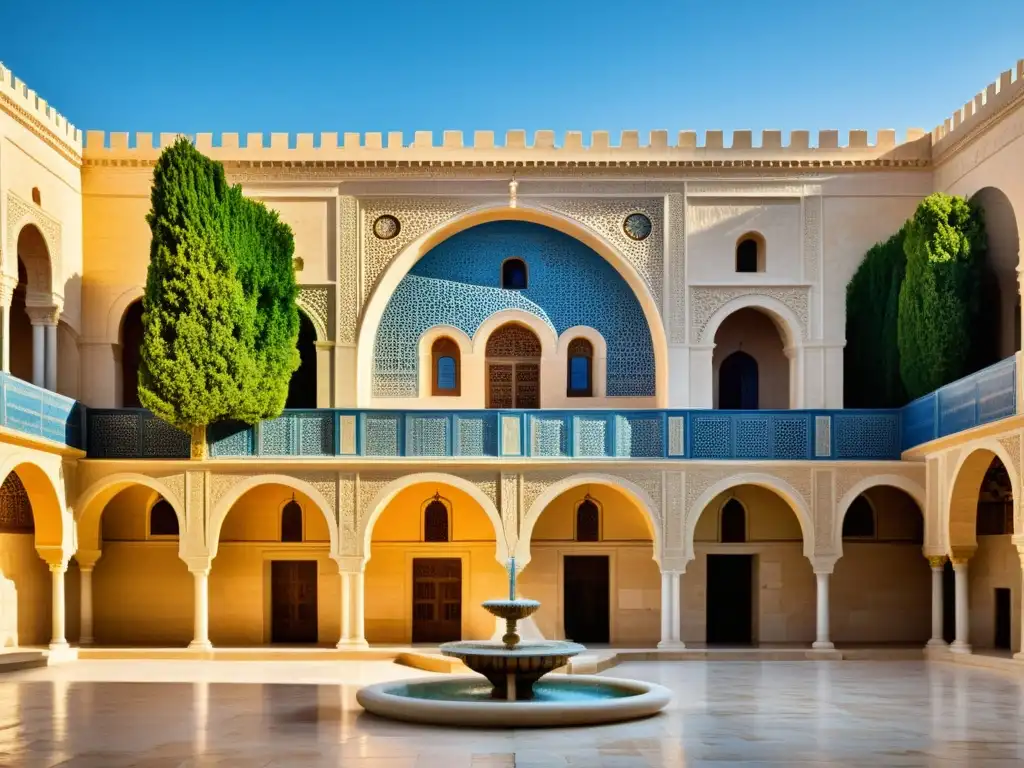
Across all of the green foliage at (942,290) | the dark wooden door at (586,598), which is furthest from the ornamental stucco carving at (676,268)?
the dark wooden door at (586,598)

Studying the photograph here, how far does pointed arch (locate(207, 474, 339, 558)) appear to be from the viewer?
63.1ft

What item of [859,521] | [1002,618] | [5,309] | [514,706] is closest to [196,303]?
[5,309]

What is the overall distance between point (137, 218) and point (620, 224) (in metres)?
7.37

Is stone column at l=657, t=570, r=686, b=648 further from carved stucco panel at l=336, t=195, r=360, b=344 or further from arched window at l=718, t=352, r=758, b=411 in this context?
carved stucco panel at l=336, t=195, r=360, b=344

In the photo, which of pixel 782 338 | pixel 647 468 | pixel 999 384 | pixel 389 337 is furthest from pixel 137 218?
pixel 999 384

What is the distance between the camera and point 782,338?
69.9ft

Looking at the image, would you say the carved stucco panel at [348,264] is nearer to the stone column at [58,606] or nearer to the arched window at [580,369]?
the arched window at [580,369]

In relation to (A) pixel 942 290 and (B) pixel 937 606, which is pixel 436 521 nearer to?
(B) pixel 937 606

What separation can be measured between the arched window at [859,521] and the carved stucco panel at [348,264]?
26.9ft

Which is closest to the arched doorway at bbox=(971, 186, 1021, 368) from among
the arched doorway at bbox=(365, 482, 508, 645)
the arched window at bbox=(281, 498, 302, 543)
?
the arched doorway at bbox=(365, 482, 508, 645)

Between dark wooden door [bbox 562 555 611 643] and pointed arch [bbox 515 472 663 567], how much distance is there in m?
2.04

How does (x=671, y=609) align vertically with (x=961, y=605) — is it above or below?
below

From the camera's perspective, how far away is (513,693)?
12.9 meters

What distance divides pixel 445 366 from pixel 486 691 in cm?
866
